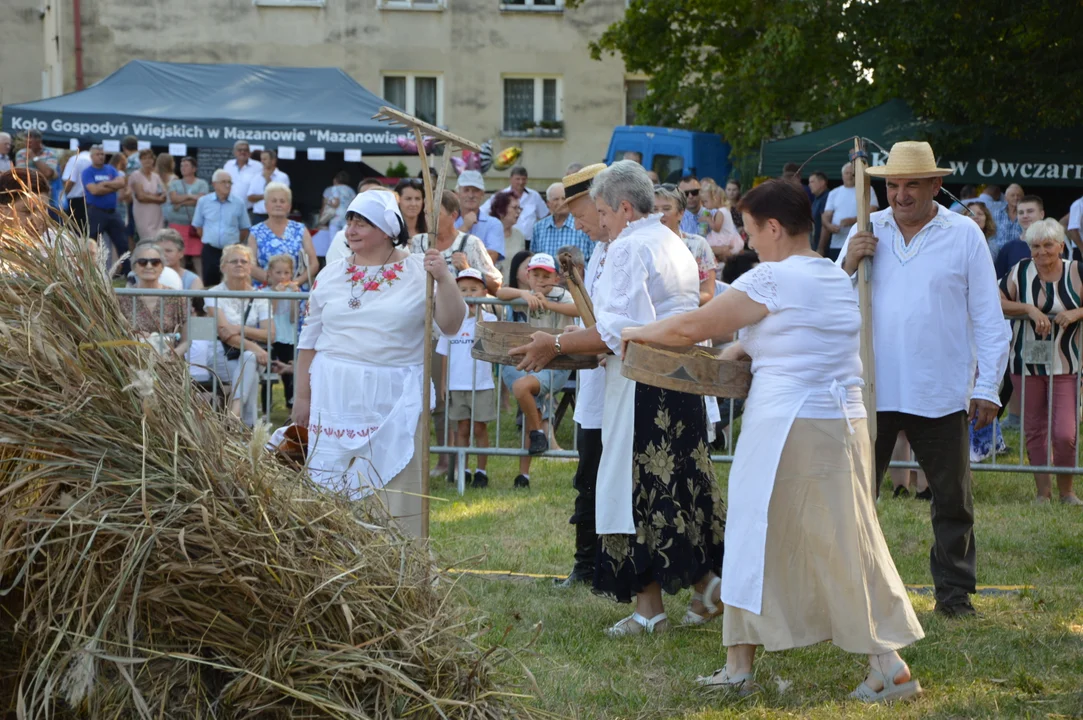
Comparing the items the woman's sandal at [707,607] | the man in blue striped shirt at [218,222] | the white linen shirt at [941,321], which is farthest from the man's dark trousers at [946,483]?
the man in blue striped shirt at [218,222]

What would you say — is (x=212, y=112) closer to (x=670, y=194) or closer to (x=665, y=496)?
(x=670, y=194)

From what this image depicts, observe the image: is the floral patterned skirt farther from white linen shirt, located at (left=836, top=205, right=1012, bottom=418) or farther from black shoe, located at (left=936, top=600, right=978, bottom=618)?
black shoe, located at (left=936, top=600, right=978, bottom=618)

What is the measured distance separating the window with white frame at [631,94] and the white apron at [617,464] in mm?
25991

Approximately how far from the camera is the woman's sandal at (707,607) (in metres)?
5.82

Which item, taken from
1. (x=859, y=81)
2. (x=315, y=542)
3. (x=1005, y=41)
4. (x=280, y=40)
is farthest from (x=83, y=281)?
(x=280, y=40)

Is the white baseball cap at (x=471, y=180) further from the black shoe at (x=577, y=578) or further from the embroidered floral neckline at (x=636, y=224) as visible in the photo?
the embroidered floral neckline at (x=636, y=224)

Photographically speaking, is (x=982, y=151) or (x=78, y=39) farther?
(x=78, y=39)

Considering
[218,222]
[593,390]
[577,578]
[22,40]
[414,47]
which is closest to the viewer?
[593,390]

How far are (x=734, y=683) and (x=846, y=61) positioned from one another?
59.4ft

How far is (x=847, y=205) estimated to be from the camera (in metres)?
15.8

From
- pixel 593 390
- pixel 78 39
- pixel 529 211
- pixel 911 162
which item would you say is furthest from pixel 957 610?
pixel 78 39

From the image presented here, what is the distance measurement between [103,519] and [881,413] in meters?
3.69

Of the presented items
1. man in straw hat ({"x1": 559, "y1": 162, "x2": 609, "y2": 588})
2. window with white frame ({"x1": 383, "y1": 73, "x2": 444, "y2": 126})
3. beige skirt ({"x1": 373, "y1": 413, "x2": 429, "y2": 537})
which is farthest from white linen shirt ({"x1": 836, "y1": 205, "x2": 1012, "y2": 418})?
window with white frame ({"x1": 383, "y1": 73, "x2": 444, "y2": 126})

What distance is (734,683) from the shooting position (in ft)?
15.9
